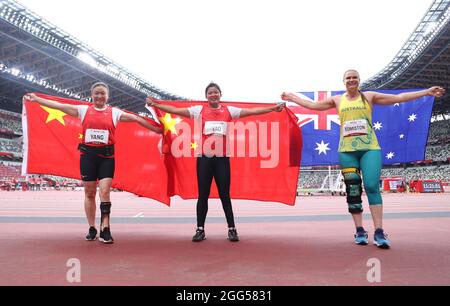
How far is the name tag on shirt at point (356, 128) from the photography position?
3.32 metres

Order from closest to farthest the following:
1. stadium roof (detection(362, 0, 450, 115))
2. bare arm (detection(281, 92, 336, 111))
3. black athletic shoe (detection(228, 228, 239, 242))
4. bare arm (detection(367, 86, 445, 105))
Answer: bare arm (detection(367, 86, 445, 105)), black athletic shoe (detection(228, 228, 239, 242)), bare arm (detection(281, 92, 336, 111)), stadium roof (detection(362, 0, 450, 115))

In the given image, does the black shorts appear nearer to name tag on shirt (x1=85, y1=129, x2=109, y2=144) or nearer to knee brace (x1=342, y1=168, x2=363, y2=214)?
name tag on shirt (x1=85, y1=129, x2=109, y2=144)

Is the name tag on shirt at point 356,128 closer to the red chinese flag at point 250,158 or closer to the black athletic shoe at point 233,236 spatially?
the red chinese flag at point 250,158

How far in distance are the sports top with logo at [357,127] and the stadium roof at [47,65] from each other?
31.0m

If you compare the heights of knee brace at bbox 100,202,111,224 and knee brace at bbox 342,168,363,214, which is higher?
knee brace at bbox 342,168,363,214

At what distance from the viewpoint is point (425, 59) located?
33188 mm

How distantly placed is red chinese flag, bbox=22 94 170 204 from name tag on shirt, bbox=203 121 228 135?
4.56ft

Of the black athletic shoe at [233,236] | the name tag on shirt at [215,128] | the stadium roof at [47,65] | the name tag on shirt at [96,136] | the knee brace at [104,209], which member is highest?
the stadium roof at [47,65]

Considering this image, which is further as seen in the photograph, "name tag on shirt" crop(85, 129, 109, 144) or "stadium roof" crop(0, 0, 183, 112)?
"stadium roof" crop(0, 0, 183, 112)

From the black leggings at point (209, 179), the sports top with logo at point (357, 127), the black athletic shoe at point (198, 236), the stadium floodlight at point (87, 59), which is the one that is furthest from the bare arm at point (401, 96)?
the stadium floodlight at point (87, 59)

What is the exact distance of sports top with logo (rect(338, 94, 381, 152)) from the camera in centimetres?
331

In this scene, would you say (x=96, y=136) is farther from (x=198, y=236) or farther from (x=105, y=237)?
(x=198, y=236)

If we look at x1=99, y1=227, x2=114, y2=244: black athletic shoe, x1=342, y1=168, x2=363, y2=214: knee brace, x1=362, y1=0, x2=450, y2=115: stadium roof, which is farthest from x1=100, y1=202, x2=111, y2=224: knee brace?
x1=362, y1=0, x2=450, y2=115: stadium roof

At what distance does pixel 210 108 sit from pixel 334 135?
5.26 meters
